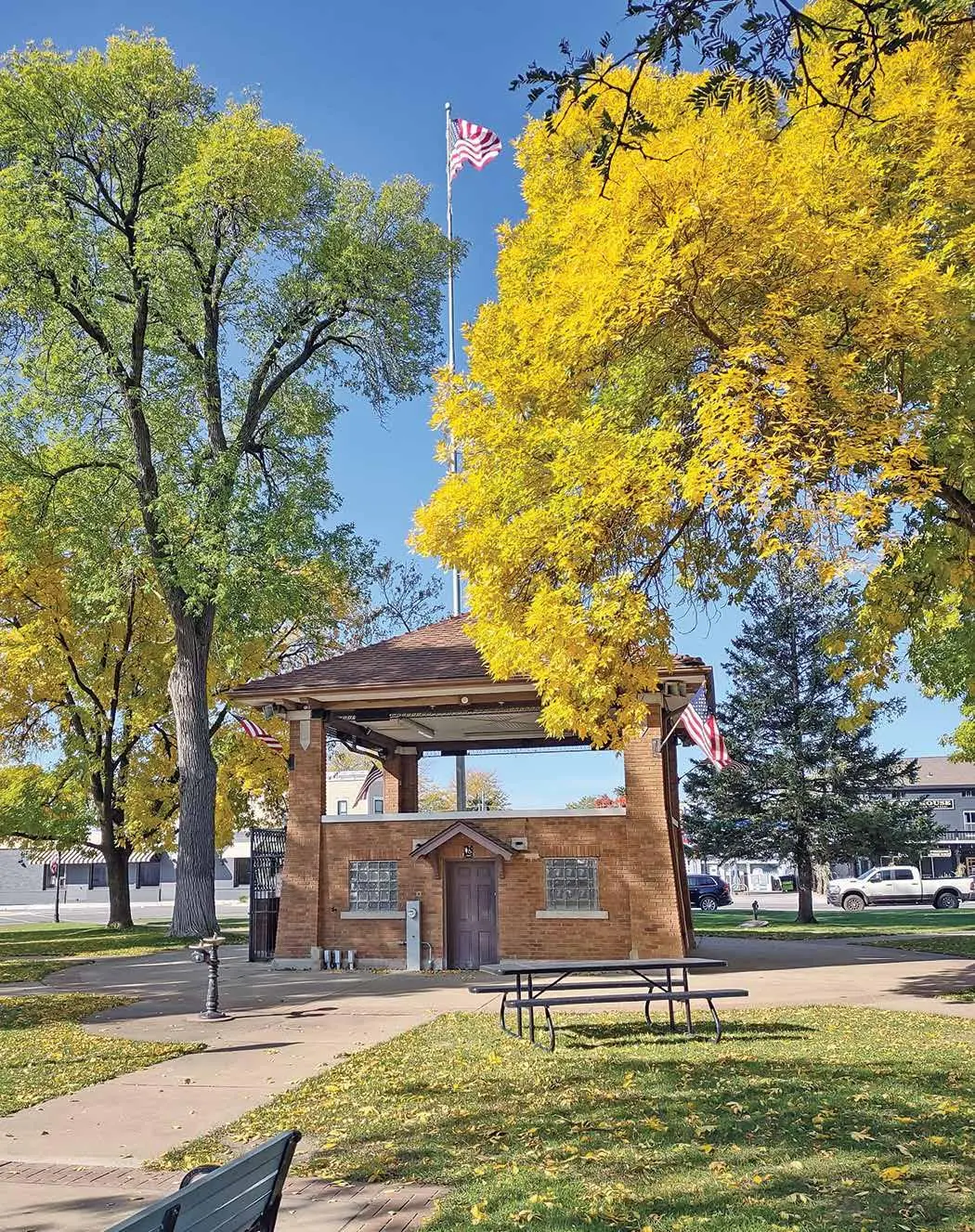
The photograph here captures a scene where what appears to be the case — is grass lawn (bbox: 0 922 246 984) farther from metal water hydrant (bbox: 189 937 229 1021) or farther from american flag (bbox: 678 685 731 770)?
american flag (bbox: 678 685 731 770)

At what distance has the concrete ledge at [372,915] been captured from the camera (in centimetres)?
1894

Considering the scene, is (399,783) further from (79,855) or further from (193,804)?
(79,855)

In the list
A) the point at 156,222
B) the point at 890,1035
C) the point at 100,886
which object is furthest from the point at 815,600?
the point at 100,886

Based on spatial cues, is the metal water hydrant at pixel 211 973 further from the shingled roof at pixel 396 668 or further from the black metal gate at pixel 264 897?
the black metal gate at pixel 264 897

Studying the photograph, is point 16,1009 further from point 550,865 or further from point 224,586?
point 224,586

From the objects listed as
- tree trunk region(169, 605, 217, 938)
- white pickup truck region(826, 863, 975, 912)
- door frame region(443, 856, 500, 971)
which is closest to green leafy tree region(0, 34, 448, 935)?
tree trunk region(169, 605, 217, 938)

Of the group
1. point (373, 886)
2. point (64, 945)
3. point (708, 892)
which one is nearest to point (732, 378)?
point (373, 886)

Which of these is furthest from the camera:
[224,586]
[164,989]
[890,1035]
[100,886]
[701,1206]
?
[100,886]

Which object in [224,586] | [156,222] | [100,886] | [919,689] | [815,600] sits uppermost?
[156,222]

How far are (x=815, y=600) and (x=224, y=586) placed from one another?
20978 mm

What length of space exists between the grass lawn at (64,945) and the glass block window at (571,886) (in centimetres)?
951

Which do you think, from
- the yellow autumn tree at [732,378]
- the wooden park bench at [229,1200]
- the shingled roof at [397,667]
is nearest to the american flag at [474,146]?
the shingled roof at [397,667]

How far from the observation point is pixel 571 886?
18.2m

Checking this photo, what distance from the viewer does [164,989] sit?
650 inches
